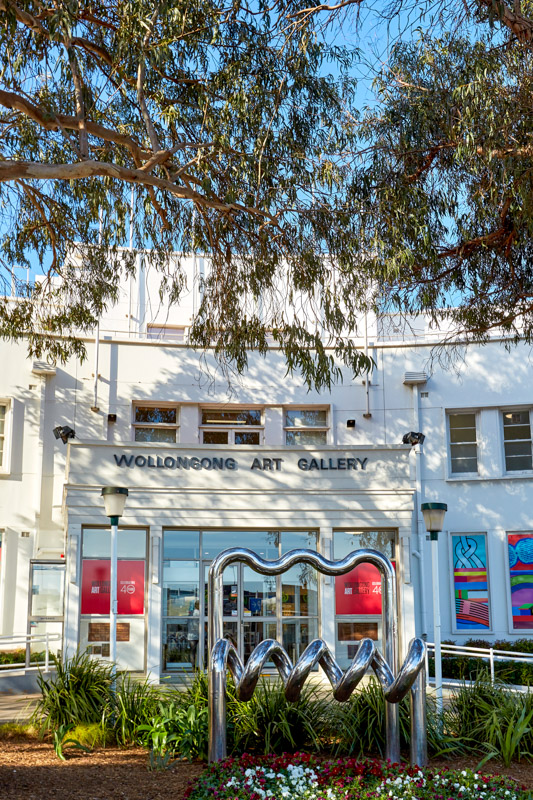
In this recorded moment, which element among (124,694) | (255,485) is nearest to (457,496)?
(255,485)

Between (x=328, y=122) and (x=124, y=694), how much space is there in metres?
7.26

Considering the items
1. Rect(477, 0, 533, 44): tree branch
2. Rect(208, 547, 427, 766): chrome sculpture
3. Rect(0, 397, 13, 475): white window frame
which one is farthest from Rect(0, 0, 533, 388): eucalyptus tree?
Rect(0, 397, 13, 475): white window frame

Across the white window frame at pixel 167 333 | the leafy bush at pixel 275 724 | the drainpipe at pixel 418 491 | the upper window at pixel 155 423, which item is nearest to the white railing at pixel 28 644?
the upper window at pixel 155 423

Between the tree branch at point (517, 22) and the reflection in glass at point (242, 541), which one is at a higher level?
the tree branch at point (517, 22)

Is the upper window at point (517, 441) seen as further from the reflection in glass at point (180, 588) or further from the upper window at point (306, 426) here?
the reflection in glass at point (180, 588)

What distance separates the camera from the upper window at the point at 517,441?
2155cm

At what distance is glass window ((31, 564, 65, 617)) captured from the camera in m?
17.5

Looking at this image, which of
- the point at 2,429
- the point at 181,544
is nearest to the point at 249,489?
the point at 181,544

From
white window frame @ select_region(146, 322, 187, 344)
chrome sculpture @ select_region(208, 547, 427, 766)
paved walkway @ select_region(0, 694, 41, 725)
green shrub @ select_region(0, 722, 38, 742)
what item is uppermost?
white window frame @ select_region(146, 322, 187, 344)

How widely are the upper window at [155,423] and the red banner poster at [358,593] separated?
5.90 meters

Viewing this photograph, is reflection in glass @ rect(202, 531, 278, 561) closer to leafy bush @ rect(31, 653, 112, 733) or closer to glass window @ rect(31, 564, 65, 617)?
glass window @ rect(31, 564, 65, 617)

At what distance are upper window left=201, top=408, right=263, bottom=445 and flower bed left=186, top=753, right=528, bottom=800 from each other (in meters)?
14.3

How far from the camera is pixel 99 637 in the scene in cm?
1727

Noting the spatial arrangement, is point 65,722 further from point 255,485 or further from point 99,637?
point 255,485
